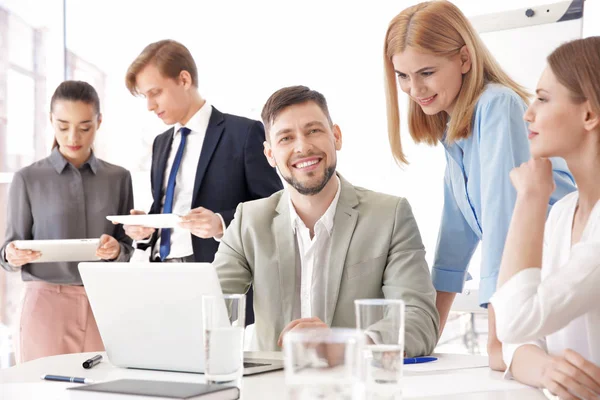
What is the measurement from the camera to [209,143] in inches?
112

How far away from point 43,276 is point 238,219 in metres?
1.31

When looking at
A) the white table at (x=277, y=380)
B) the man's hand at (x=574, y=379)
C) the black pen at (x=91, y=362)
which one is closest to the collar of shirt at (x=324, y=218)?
the white table at (x=277, y=380)

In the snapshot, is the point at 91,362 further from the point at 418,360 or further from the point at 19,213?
the point at 19,213

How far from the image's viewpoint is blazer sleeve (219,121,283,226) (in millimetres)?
2811

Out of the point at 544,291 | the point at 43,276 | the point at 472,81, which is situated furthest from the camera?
the point at 43,276

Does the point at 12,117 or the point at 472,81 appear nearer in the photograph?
the point at 472,81

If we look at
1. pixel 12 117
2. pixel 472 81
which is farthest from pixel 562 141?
pixel 12 117

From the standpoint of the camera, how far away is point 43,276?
9.86ft

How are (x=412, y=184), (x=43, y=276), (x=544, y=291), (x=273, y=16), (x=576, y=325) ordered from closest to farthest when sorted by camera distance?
1. (x=544, y=291)
2. (x=576, y=325)
3. (x=43, y=276)
4. (x=412, y=184)
5. (x=273, y=16)

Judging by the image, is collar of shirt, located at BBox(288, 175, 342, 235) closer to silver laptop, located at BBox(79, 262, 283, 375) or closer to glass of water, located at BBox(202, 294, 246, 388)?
silver laptop, located at BBox(79, 262, 283, 375)

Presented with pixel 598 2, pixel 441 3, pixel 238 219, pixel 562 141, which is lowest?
pixel 238 219

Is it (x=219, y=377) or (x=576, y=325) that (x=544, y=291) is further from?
(x=219, y=377)

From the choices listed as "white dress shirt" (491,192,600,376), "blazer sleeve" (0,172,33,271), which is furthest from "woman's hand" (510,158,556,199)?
"blazer sleeve" (0,172,33,271)

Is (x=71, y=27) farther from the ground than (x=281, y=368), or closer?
farther from the ground
